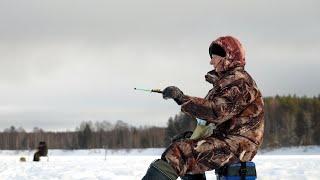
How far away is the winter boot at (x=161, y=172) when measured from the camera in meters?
3.79

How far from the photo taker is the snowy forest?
107 meters

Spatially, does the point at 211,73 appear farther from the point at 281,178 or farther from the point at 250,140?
the point at 281,178

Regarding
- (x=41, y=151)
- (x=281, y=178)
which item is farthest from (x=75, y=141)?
(x=281, y=178)

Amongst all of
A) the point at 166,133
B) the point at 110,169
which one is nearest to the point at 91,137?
the point at 166,133

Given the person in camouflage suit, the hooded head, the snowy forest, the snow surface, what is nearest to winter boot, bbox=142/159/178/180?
the person in camouflage suit

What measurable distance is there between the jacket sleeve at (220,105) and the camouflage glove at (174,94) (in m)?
0.05

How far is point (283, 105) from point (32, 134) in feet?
276

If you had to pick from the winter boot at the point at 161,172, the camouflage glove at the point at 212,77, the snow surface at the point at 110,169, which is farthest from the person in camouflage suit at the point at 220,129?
the snow surface at the point at 110,169

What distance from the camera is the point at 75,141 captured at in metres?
163

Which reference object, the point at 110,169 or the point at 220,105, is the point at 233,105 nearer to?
the point at 220,105

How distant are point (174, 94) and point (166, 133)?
426ft

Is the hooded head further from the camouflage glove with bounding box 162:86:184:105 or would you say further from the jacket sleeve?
the camouflage glove with bounding box 162:86:184:105

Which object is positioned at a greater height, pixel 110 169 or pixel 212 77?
pixel 212 77

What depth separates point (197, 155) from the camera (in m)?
3.93
